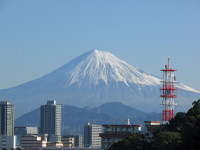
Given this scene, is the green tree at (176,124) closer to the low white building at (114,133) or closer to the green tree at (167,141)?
the green tree at (167,141)

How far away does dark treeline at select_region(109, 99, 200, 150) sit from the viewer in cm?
9547

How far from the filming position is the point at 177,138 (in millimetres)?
108375

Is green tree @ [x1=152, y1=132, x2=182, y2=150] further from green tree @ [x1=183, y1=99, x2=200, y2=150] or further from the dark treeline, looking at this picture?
green tree @ [x1=183, y1=99, x2=200, y2=150]

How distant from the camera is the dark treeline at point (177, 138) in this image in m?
95.5

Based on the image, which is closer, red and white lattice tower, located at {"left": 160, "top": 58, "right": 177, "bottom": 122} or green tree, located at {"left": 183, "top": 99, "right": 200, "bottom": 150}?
green tree, located at {"left": 183, "top": 99, "right": 200, "bottom": 150}

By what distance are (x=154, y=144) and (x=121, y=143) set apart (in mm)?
10360

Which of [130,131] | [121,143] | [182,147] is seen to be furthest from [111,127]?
[182,147]

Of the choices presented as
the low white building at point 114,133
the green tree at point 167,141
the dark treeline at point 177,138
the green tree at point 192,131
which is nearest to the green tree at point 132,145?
the dark treeline at point 177,138

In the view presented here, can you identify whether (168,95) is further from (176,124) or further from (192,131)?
(192,131)

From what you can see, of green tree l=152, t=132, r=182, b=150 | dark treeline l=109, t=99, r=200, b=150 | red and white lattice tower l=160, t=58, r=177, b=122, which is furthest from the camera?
red and white lattice tower l=160, t=58, r=177, b=122

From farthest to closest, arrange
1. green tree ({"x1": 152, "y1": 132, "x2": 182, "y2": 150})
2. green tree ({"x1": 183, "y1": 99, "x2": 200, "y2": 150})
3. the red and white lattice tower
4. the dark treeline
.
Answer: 1. the red and white lattice tower
2. green tree ({"x1": 152, "y1": 132, "x2": 182, "y2": 150})
3. the dark treeline
4. green tree ({"x1": 183, "y1": 99, "x2": 200, "y2": 150})

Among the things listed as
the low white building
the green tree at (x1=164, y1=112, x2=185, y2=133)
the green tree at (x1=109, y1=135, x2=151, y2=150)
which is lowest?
the green tree at (x1=109, y1=135, x2=151, y2=150)

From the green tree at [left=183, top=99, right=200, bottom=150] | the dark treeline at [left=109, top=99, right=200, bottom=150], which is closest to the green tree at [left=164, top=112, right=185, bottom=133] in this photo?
the dark treeline at [left=109, top=99, right=200, bottom=150]

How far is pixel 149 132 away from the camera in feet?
470
